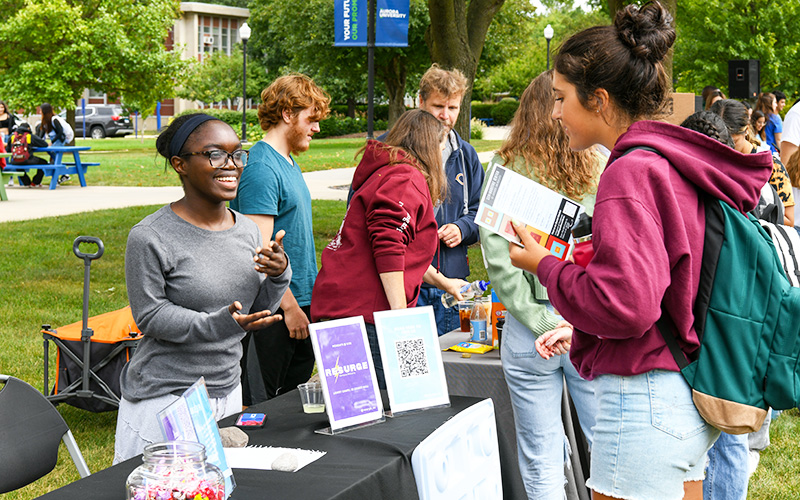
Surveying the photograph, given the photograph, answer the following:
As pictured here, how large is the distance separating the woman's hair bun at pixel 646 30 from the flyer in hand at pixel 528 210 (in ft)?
1.81

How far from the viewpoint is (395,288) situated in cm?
325

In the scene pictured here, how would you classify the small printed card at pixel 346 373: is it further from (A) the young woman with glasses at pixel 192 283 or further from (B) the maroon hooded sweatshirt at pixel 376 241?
(B) the maroon hooded sweatshirt at pixel 376 241

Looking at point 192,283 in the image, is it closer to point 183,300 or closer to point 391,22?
point 183,300

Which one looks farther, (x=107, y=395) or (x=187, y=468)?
(x=107, y=395)

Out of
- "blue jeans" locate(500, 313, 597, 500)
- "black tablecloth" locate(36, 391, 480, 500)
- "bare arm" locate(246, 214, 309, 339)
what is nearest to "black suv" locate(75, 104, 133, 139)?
"bare arm" locate(246, 214, 309, 339)

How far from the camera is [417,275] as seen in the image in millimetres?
3438

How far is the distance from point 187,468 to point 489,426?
1336mm

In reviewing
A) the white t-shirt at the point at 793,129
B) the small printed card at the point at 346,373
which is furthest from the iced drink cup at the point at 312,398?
the white t-shirt at the point at 793,129

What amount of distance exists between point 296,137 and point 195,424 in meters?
2.14

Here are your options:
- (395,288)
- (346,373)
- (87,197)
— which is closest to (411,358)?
(346,373)

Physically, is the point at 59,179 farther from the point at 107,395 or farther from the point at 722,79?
the point at 722,79

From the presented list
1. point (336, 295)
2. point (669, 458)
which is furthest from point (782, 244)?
point (336, 295)

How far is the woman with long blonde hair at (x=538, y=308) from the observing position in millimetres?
3035

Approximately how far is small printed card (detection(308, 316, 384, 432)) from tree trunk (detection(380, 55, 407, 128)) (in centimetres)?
3090
